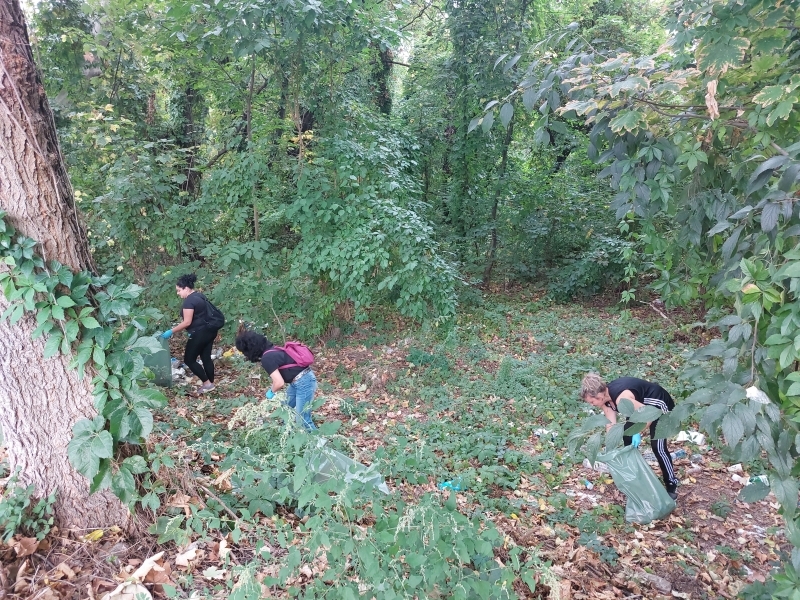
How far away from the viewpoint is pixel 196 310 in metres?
5.87

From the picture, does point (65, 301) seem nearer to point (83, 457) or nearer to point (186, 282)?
point (83, 457)

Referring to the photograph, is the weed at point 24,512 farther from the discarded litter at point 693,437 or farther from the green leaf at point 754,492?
the discarded litter at point 693,437

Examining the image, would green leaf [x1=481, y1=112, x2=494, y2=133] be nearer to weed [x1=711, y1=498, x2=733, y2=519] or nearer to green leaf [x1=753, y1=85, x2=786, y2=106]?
green leaf [x1=753, y1=85, x2=786, y2=106]

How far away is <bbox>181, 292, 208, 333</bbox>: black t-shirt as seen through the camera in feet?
19.2

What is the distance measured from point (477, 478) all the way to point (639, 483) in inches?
52.9

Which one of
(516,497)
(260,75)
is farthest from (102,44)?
(516,497)

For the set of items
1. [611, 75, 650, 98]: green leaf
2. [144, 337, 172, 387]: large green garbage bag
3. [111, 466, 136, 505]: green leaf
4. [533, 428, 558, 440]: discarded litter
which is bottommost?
[533, 428, 558, 440]: discarded litter

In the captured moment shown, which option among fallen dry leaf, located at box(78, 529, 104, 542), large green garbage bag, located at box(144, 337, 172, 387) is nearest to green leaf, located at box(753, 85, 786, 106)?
fallen dry leaf, located at box(78, 529, 104, 542)

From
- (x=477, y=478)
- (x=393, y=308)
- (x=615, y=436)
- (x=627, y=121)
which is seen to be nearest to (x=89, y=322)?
(x=615, y=436)

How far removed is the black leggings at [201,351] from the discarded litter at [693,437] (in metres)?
5.42

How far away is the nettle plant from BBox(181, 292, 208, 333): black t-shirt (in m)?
3.39

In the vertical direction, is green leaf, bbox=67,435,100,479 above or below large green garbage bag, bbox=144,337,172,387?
above

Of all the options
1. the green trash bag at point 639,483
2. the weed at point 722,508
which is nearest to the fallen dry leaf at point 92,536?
the green trash bag at point 639,483

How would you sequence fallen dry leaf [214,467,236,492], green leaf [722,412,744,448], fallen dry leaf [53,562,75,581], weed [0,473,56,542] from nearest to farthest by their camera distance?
green leaf [722,412,744,448]
fallen dry leaf [53,562,75,581]
weed [0,473,56,542]
fallen dry leaf [214,467,236,492]
